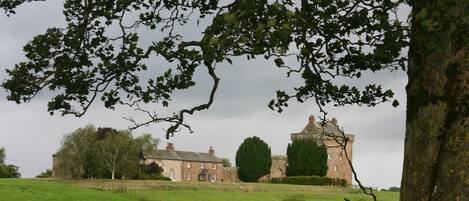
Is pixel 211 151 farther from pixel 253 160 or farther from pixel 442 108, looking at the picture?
pixel 442 108

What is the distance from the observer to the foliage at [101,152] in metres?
64.2

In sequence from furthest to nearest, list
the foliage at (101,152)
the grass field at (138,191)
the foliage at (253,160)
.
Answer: the foliage at (253,160) → the foliage at (101,152) → the grass field at (138,191)

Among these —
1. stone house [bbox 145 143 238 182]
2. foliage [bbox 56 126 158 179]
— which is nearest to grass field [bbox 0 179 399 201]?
foliage [bbox 56 126 158 179]

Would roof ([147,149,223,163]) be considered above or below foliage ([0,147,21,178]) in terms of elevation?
above

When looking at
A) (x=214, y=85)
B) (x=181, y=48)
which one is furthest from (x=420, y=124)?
(x=181, y=48)

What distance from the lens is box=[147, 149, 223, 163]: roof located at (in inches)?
4660

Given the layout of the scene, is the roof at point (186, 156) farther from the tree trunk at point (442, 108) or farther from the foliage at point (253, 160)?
the tree trunk at point (442, 108)

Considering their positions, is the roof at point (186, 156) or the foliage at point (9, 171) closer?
the foliage at point (9, 171)

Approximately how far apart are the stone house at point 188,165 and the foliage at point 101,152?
47.5m

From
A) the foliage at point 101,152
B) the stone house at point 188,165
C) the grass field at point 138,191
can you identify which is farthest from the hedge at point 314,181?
the stone house at point 188,165

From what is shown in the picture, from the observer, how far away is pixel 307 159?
85.5 m

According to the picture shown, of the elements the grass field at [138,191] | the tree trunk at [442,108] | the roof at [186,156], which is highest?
the roof at [186,156]

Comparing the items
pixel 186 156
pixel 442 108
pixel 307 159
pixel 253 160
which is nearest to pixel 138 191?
pixel 307 159

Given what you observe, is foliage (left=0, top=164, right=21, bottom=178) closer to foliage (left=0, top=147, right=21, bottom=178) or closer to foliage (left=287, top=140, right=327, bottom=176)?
foliage (left=0, top=147, right=21, bottom=178)
